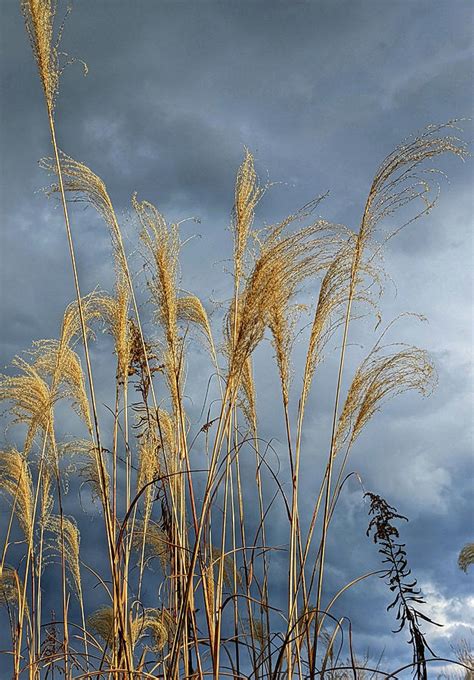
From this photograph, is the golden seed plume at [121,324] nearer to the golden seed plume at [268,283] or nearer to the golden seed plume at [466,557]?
the golden seed plume at [268,283]

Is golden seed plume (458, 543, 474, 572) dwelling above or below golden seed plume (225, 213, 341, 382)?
above

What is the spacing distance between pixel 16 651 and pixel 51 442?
1.27m

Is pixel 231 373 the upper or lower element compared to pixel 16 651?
upper

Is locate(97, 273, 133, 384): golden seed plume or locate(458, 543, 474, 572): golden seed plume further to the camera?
locate(458, 543, 474, 572): golden seed plume

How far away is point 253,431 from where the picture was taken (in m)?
4.02

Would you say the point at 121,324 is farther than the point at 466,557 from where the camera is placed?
No

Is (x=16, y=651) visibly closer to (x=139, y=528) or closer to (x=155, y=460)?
(x=139, y=528)

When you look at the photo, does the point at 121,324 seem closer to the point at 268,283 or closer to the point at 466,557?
the point at 268,283

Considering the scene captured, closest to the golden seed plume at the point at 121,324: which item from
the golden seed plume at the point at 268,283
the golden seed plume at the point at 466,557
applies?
the golden seed plume at the point at 268,283

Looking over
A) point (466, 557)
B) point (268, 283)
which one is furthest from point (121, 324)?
point (466, 557)

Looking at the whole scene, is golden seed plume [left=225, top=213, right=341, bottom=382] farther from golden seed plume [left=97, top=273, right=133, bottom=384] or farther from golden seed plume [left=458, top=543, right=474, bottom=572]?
golden seed plume [left=458, top=543, right=474, bottom=572]

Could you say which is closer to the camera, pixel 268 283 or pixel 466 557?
pixel 268 283

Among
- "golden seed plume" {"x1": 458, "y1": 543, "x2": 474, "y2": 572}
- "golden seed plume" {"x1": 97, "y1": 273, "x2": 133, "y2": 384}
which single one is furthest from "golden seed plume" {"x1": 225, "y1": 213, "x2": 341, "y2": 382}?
"golden seed plume" {"x1": 458, "y1": 543, "x2": 474, "y2": 572}

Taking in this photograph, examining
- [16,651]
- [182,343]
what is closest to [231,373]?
[182,343]
